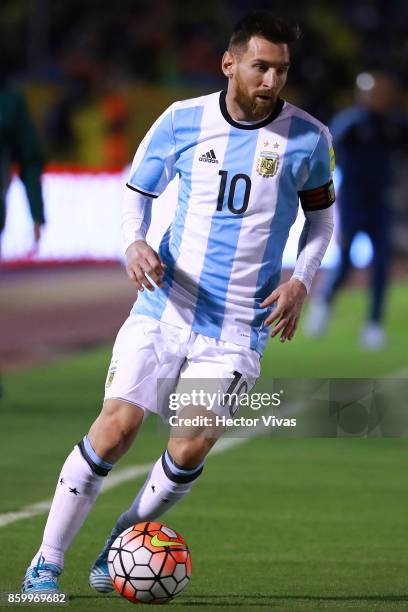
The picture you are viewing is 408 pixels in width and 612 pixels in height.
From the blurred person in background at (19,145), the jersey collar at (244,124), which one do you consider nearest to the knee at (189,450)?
the jersey collar at (244,124)

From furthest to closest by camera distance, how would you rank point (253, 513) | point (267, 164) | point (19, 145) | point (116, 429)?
point (19, 145)
point (253, 513)
point (267, 164)
point (116, 429)

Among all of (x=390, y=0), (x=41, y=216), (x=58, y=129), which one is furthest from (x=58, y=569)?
(x=390, y=0)

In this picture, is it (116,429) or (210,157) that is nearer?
(116,429)

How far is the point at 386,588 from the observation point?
575 cm

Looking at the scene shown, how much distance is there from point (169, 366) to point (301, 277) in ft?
1.96

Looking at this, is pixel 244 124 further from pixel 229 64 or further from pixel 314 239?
pixel 314 239

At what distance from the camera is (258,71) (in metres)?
5.40

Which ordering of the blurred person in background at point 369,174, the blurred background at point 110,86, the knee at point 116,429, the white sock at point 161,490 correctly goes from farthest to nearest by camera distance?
1. the blurred background at point 110,86
2. the blurred person in background at point 369,174
3. the white sock at point 161,490
4. the knee at point 116,429

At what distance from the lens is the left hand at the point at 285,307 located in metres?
5.36

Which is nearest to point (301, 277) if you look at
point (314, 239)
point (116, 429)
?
point (314, 239)

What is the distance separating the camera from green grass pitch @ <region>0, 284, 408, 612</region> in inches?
223

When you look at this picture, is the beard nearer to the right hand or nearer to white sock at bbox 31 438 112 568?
the right hand

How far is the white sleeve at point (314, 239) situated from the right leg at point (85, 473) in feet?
2.89

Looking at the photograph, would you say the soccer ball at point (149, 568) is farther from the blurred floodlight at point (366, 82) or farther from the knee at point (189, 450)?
the blurred floodlight at point (366, 82)
